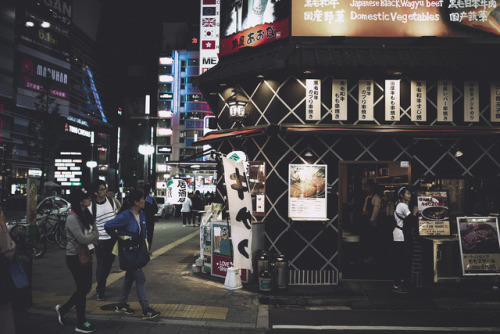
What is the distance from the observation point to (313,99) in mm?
9016

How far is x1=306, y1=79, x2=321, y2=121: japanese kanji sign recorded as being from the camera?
898cm

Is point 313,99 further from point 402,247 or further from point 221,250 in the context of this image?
point 221,250

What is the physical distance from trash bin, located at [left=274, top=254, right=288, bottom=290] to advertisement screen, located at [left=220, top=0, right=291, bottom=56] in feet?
19.6

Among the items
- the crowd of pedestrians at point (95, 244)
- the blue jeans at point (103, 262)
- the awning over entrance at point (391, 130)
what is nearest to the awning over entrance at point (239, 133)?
the awning over entrance at point (391, 130)

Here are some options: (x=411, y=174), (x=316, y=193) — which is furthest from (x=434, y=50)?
(x=316, y=193)

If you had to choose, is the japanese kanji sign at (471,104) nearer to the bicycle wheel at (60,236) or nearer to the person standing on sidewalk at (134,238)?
the person standing on sidewalk at (134,238)

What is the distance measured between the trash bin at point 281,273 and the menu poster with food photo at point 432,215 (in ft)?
11.3

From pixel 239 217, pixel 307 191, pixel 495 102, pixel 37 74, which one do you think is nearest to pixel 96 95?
pixel 37 74

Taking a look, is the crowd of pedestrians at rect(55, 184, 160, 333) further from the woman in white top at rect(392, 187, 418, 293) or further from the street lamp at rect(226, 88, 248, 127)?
the woman in white top at rect(392, 187, 418, 293)

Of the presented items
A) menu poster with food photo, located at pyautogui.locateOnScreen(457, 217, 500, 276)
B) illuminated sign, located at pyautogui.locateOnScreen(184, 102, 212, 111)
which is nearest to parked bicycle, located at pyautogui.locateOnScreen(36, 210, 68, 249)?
menu poster with food photo, located at pyautogui.locateOnScreen(457, 217, 500, 276)

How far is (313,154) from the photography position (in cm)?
891

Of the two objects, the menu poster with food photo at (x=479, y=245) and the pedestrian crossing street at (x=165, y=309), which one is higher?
the menu poster with food photo at (x=479, y=245)

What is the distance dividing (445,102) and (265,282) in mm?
6545

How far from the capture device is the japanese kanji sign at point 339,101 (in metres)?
8.99
